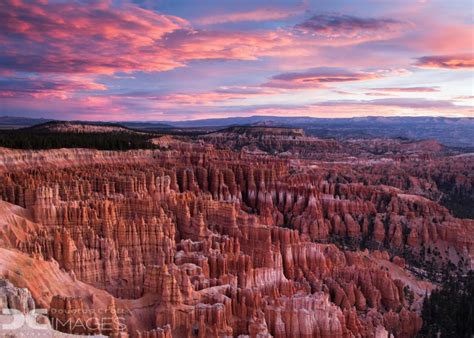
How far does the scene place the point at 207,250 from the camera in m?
25.4

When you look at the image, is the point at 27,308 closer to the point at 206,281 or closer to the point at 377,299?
the point at 206,281

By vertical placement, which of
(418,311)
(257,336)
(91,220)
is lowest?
(418,311)

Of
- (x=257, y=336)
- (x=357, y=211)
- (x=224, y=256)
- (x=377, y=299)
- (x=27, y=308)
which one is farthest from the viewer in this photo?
(x=357, y=211)

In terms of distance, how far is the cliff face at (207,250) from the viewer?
18188 mm

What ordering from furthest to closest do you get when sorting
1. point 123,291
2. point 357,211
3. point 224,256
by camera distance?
point 357,211
point 224,256
point 123,291

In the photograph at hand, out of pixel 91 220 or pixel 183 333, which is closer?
pixel 183 333

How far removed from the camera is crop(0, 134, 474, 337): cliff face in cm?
1819

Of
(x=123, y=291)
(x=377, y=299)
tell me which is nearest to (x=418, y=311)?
(x=377, y=299)

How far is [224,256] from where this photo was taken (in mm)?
24266

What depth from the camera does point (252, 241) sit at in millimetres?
28469

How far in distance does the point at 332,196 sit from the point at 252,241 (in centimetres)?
2568

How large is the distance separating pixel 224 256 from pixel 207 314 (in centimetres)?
614

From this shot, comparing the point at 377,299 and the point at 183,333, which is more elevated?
the point at 183,333

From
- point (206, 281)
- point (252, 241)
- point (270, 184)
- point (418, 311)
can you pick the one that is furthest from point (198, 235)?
point (270, 184)
